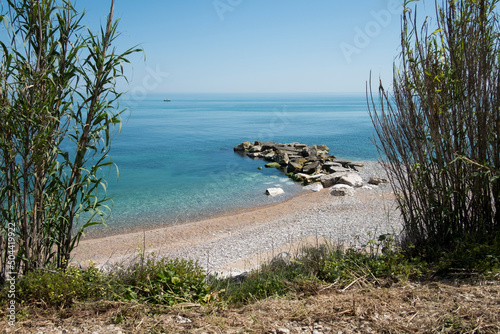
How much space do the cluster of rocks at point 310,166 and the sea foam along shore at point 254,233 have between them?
9.67ft

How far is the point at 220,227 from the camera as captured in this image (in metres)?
12.0

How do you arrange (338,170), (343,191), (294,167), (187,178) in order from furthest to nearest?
1. (294,167)
2. (338,170)
3. (187,178)
4. (343,191)

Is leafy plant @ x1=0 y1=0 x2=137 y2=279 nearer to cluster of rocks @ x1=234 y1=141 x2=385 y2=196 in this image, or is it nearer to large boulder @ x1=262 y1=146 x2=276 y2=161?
cluster of rocks @ x1=234 y1=141 x2=385 y2=196

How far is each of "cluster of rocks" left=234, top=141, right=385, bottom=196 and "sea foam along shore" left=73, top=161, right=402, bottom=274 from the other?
295 cm

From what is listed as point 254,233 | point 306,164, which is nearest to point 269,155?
point 306,164

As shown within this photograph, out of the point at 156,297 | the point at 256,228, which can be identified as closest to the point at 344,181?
the point at 256,228

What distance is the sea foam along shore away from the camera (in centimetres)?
877

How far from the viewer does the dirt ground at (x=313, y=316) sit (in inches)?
118

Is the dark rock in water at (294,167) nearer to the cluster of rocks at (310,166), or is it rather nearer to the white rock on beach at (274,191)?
the cluster of rocks at (310,166)

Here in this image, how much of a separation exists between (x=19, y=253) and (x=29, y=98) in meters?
1.59

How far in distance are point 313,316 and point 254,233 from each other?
25.2 ft

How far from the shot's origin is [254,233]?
10844mm

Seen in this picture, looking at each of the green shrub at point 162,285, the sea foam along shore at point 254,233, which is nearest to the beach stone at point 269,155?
the sea foam along shore at point 254,233

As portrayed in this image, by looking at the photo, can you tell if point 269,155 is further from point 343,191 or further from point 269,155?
point 343,191
